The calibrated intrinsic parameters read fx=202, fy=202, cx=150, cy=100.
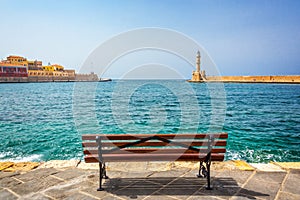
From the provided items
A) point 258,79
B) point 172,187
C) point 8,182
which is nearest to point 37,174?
point 8,182

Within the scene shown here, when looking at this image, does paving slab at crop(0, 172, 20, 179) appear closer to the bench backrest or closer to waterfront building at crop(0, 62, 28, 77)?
the bench backrest

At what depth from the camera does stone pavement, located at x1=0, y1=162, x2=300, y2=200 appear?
2.87 m

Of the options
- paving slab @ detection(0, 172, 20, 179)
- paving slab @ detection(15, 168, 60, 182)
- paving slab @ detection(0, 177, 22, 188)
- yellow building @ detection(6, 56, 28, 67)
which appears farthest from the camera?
yellow building @ detection(6, 56, 28, 67)

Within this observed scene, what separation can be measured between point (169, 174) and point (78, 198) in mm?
1533

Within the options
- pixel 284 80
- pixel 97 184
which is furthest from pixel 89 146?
pixel 284 80

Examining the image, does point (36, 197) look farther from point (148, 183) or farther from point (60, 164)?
point (148, 183)

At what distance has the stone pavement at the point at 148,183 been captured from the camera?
2.87 meters

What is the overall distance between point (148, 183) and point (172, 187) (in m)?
0.39

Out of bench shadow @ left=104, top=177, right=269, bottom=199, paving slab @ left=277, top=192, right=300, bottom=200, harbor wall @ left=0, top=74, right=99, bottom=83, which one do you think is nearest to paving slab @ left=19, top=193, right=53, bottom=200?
bench shadow @ left=104, top=177, right=269, bottom=199

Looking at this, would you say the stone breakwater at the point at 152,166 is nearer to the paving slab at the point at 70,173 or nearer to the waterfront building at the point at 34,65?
the paving slab at the point at 70,173

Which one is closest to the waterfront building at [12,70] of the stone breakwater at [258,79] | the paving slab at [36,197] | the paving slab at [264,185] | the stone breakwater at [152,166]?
the stone breakwater at [258,79]

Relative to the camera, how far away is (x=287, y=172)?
3.56 m

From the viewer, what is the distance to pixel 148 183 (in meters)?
3.23

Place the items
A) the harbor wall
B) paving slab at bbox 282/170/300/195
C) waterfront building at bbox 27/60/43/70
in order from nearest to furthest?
paving slab at bbox 282/170/300/195 → the harbor wall → waterfront building at bbox 27/60/43/70
